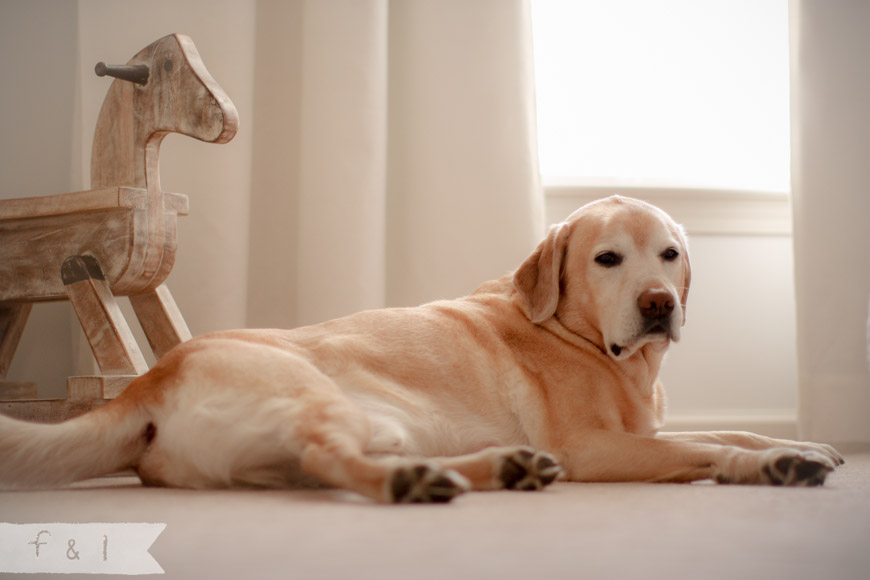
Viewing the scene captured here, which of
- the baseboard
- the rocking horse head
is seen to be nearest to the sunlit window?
the baseboard

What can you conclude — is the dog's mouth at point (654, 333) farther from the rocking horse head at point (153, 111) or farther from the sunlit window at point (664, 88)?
the sunlit window at point (664, 88)

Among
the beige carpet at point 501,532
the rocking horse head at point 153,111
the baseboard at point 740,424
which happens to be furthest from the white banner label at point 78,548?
the baseboard at point 740,424

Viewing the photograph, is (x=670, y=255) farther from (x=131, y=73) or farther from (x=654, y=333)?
(x=131, y=73)

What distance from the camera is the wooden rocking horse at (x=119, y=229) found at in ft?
6.83

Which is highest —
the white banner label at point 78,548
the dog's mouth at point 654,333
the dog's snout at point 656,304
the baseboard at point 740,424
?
the dog's snout at point 656,304

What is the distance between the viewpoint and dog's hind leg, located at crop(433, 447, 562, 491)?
1.48 meters

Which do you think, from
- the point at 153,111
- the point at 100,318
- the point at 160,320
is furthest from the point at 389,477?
the point at 153,111

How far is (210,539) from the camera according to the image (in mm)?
1052

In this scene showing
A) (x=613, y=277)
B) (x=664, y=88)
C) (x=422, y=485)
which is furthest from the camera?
(x=664, y=88)

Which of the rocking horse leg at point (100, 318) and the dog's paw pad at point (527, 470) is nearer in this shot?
the dog's paw pad at point (527, 470)

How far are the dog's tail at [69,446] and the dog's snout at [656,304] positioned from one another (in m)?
1.11

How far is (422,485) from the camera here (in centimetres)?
127

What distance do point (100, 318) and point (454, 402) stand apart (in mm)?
1007

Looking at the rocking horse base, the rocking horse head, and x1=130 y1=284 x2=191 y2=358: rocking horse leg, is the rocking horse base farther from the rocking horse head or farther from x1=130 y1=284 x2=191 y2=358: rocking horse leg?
the rocking horse head
